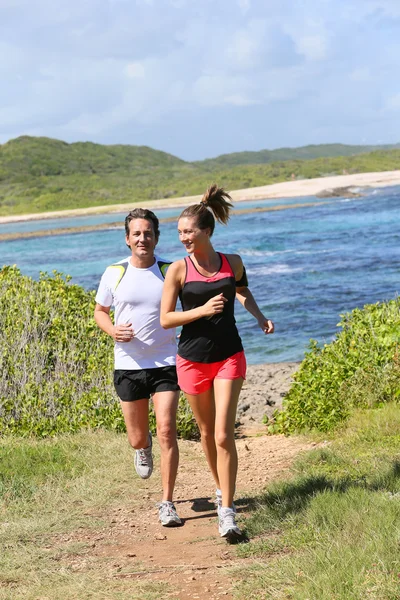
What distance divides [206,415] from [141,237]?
1.34m

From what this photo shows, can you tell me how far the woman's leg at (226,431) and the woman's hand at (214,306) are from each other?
1.63 feet

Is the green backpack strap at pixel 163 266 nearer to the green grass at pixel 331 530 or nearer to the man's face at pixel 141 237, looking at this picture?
the man's face at pixel 141 237

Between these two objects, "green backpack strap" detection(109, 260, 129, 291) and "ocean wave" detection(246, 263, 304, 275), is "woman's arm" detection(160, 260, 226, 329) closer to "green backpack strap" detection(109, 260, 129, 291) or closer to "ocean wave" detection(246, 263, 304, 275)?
"green backpack strap" detection(109, 260, 129, 291)

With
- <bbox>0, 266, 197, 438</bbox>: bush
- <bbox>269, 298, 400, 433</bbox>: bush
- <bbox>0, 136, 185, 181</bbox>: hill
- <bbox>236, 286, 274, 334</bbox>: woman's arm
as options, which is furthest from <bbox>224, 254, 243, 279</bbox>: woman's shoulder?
<bbox>0, 136, 185, 181</bbox>: hill

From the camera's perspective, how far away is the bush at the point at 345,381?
8516 mm

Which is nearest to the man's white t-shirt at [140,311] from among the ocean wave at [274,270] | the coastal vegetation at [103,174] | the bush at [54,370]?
the bush at [54,370]

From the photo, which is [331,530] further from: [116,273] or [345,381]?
[345,381]

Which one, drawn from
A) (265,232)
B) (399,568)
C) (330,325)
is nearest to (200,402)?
(399,568)

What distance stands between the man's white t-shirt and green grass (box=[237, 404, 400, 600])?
1329 millimetres

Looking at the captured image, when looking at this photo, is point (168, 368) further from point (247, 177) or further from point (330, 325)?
point (247, 177)

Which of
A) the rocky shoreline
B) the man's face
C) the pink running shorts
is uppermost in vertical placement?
the man's face

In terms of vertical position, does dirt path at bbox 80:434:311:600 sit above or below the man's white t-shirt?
below

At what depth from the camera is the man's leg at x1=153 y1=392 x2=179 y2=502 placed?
5.88 m

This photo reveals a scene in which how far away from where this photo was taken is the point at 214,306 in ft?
17.1
